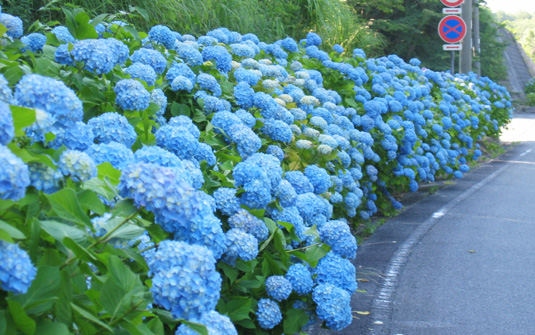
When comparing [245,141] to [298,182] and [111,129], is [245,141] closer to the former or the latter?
[298,182]

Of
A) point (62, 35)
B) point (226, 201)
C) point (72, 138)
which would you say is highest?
point (62, 35)

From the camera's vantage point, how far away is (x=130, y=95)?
2660mm

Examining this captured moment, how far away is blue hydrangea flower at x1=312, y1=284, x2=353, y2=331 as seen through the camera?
105 inches

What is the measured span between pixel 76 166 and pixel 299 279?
136 cm

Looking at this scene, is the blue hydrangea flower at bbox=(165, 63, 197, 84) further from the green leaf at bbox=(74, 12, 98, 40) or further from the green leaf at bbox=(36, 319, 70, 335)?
the green leaf at bbox=(36, 319, 70, 335)

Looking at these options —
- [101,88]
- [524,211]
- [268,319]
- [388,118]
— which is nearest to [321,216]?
[268,319]

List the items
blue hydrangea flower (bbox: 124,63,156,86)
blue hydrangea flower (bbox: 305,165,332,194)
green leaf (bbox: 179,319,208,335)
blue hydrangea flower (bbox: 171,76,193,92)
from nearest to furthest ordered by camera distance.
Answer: green leaf (bbox: 179,319,208,335) → blue hydrangea flower (bbox: 124,63,156,86) → blue hydrangea flower (bbox: 171,76,193,92) → blue hydrangea flower (bbox: 305,165,332,194)

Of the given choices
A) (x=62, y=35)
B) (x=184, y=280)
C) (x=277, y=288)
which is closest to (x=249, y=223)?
(x=277, y=288)

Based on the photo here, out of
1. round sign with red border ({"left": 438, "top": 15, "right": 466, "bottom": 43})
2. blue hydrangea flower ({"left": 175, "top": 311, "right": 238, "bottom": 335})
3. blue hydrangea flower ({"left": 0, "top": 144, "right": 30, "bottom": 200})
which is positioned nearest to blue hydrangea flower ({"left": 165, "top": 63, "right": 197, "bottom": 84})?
blue hydrangea flower ({"left": 175, "top": 311, "right": 238, "bottom": 335})

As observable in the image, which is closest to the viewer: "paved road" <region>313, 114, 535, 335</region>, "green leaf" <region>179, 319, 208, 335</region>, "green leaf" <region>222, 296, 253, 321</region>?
"green leaf" <region>179, 319, 208, 335</region>

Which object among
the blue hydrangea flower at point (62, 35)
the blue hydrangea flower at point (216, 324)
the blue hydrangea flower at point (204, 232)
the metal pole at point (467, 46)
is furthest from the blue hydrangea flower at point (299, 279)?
the metal pole at point (467, 46)

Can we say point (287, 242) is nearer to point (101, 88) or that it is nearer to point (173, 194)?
point (101, 88)

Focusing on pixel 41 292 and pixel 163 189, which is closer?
pixel 41 292

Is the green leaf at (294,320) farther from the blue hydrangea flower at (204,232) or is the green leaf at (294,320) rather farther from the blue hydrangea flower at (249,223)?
the blue hydrangea flower at (204,232)
